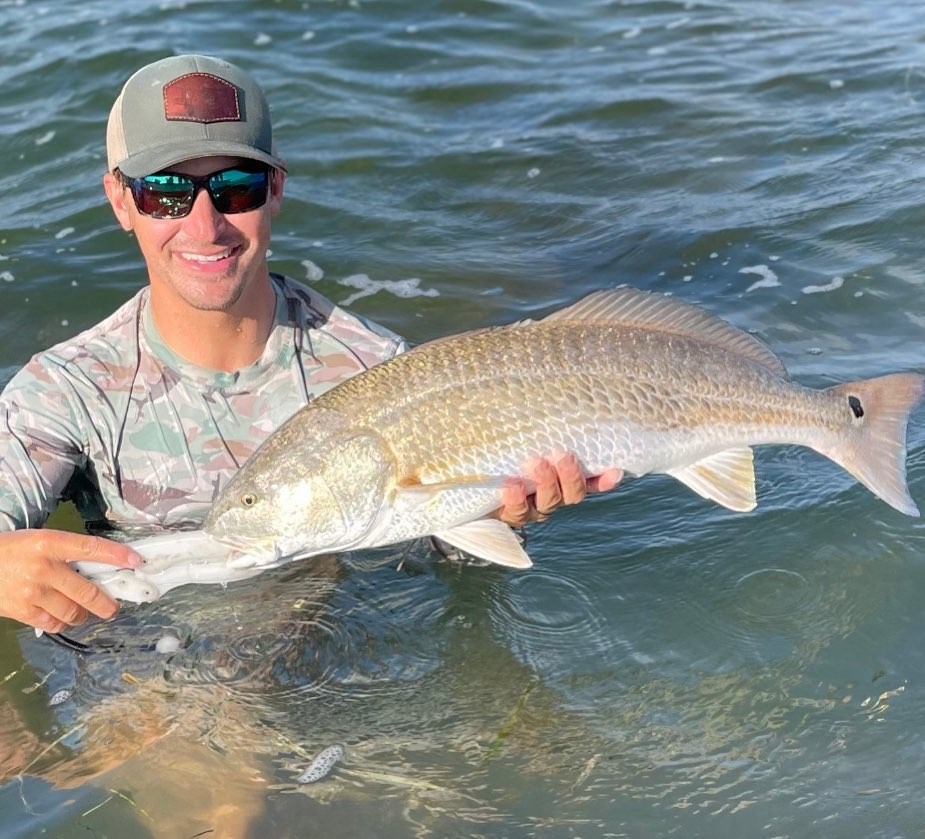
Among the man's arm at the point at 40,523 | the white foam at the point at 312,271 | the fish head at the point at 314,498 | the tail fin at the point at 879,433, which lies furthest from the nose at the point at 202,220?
the white foam at the point at 312,271

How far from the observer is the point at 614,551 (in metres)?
5.45

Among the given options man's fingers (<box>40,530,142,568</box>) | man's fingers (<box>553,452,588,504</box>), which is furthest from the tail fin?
man's fingers (<box>40,530,142,568</box>)

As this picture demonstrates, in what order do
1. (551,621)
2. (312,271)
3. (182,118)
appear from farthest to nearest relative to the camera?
1. (312,271)
2. (551,621)
3. (182,118)

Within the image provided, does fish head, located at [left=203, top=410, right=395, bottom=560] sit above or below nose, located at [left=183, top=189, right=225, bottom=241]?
below

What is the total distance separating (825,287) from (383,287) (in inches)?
112

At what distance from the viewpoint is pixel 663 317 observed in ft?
13.7

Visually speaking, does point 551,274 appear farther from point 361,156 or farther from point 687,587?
point 687,587

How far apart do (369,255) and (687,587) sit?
432cm

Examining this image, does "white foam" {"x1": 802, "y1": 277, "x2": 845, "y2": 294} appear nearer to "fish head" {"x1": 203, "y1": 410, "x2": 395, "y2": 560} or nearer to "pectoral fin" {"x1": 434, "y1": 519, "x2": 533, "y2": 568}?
"pectoral fin" {"x1": 434, "y1": 519, "x2": 533, "y2": 568}

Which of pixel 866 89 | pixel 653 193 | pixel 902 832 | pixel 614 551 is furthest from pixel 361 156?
pixel 902 832

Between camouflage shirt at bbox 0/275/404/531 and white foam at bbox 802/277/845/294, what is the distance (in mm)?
3898

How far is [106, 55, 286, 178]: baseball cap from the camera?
4.28 metres

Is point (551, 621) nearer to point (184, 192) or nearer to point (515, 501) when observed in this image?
point (515, 501)

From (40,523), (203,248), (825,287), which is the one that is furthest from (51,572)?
(825,287)
